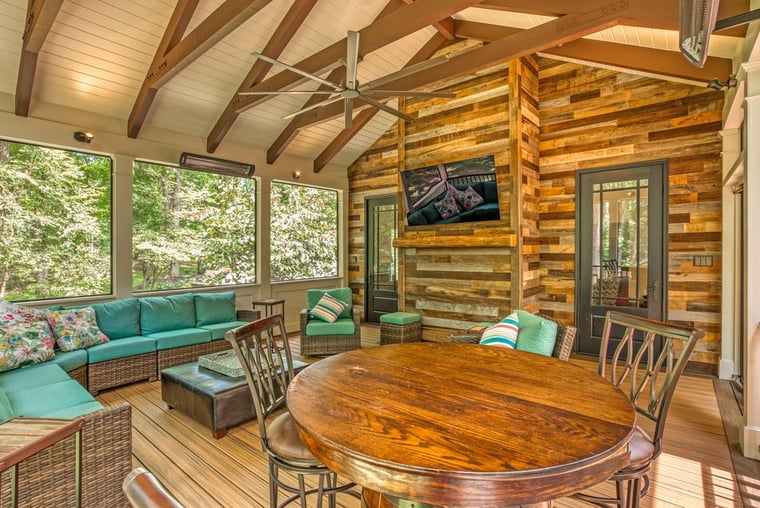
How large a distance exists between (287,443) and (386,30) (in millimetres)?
3447

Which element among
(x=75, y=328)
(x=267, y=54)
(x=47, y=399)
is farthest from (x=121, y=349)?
(x=267, y=54)

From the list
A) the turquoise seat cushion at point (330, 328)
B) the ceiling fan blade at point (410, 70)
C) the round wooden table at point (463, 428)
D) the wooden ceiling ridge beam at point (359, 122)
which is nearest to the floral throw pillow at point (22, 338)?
the turquoise seat cushion at point (330, 328)

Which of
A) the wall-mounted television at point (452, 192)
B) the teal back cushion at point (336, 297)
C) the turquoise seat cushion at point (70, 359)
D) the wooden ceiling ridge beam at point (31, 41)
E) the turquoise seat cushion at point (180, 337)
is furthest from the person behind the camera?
the teal back cushion at point (336, 297)

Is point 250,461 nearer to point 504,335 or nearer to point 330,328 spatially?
point 504,335

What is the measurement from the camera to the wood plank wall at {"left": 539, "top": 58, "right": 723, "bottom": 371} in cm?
410

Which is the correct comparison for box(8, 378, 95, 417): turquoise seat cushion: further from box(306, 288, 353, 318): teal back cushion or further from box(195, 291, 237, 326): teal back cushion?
box(306, 288, 353, 318): teal back cushion

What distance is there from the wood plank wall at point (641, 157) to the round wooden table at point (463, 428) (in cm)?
344

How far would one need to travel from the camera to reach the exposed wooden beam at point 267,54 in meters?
3.98

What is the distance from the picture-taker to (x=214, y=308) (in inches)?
199

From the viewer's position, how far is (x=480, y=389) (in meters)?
1.54

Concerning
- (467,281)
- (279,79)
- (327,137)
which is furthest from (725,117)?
(327,137)

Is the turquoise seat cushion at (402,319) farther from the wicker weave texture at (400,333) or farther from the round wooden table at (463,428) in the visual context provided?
the round wooden table at (463,428)

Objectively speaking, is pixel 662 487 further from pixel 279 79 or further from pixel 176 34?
pixel 176 34

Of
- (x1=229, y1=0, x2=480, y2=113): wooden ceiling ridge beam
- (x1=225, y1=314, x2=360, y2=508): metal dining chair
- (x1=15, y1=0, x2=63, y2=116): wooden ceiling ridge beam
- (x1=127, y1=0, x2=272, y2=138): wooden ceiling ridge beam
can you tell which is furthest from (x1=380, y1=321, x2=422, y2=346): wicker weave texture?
(x1=15, y1=0, x2=63, y2=116): wooden ceiling ridge beam
